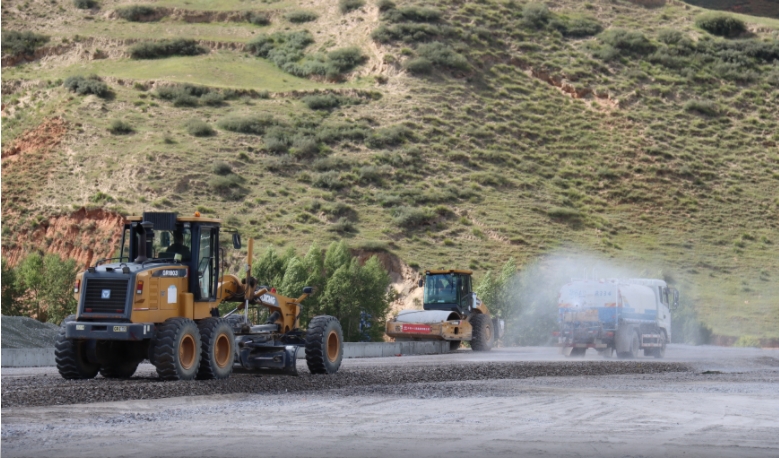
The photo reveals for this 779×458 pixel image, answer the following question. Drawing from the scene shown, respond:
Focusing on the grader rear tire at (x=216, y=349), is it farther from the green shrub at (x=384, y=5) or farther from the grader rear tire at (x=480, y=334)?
the green shrub at (x=384, y=5)

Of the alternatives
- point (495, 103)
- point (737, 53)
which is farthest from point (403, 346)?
point (737, 53)

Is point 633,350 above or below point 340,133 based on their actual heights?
below

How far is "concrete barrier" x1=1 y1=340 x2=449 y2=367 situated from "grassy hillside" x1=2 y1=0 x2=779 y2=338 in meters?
22.5

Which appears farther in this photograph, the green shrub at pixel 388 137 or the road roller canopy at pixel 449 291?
the green shrub at pixel 388 137

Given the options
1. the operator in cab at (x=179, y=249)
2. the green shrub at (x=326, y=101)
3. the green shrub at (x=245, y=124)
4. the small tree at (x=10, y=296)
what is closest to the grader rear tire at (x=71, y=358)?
the operator in cab at (x=179, y=249)

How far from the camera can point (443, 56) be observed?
3465 inches

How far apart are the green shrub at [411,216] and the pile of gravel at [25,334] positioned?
1329 inches

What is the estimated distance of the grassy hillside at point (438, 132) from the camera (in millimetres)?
66250

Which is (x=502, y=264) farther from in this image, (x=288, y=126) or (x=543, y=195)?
(x=288, y=126)

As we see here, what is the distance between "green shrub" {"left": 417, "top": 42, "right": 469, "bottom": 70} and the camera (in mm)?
87769

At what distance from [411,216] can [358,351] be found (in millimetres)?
30571

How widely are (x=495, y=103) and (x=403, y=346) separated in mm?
48584

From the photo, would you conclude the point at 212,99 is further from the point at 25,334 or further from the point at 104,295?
the point at 104,295

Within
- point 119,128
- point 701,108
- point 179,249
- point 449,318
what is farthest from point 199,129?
point 179,249
